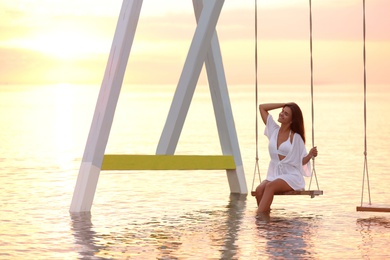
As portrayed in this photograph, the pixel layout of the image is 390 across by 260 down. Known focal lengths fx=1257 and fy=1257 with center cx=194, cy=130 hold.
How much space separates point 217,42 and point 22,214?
396 cm

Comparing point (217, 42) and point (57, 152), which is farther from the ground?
point (217, 42)

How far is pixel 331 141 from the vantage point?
31.9 metres

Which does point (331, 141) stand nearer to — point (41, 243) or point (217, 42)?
point (217, 42)

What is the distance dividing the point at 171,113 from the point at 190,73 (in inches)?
23.3

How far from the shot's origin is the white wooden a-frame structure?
49.1ft

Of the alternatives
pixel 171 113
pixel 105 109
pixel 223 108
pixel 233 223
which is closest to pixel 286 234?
pixel 233 223

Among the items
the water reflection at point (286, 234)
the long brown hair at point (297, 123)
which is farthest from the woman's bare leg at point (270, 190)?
the long brown hair at point (297, 123)

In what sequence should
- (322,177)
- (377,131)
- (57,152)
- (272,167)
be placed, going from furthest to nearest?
(377,131) < (57,152) < (322,177) < (272,167)

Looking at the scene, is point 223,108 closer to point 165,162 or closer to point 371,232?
point 165,162

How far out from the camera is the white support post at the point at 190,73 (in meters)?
16.5

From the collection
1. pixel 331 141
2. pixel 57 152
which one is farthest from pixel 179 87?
pixel 331 141

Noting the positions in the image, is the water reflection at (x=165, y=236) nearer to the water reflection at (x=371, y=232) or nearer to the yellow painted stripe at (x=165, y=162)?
the yellow painted stripe at (x=165, y=162)

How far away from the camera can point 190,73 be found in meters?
16.5

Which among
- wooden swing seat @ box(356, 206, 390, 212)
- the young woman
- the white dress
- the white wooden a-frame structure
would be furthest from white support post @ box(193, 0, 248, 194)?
wooden swing seat @ box(356, 206, 390, 212)
